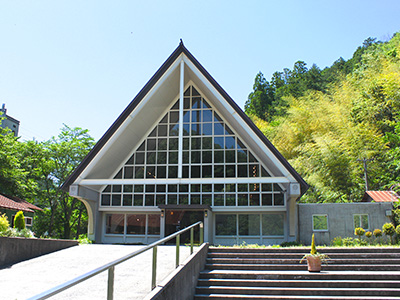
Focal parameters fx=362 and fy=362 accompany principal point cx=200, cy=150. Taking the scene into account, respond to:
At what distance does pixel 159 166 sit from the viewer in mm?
16844

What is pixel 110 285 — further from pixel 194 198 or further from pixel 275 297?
pixel 194 198

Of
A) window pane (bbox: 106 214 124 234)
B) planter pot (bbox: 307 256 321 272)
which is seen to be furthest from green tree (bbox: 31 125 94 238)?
planter pot (bbox: 307 256 321 272)

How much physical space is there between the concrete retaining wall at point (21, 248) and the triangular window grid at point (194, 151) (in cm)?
668

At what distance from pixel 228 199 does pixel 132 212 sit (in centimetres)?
457

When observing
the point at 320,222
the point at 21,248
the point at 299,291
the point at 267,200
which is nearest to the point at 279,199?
the point at 267,200

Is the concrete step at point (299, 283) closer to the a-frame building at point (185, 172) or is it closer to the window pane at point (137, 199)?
the a-frame building at point (185, 172)

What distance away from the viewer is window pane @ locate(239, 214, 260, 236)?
16.3 metres

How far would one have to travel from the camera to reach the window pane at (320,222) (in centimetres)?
1605

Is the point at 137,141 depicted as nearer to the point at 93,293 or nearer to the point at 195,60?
the point at 195,60

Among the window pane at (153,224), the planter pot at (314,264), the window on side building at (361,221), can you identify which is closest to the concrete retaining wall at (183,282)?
the planter pot at (314,264)

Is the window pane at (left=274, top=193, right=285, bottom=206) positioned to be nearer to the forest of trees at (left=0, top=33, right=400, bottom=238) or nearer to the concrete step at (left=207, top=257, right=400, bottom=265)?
the forest of trees at (left=0, top=33, right=400, bottom=238)

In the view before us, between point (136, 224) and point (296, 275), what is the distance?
10291 millimetres

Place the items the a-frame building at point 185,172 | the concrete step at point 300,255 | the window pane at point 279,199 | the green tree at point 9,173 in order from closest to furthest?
the concrete step at point 300,255 → the a-frame building at point 185,172 → the window pane at point 279,199 → the green tree at point 9,173

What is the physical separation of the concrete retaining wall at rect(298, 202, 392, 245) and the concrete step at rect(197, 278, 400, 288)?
8.11m
